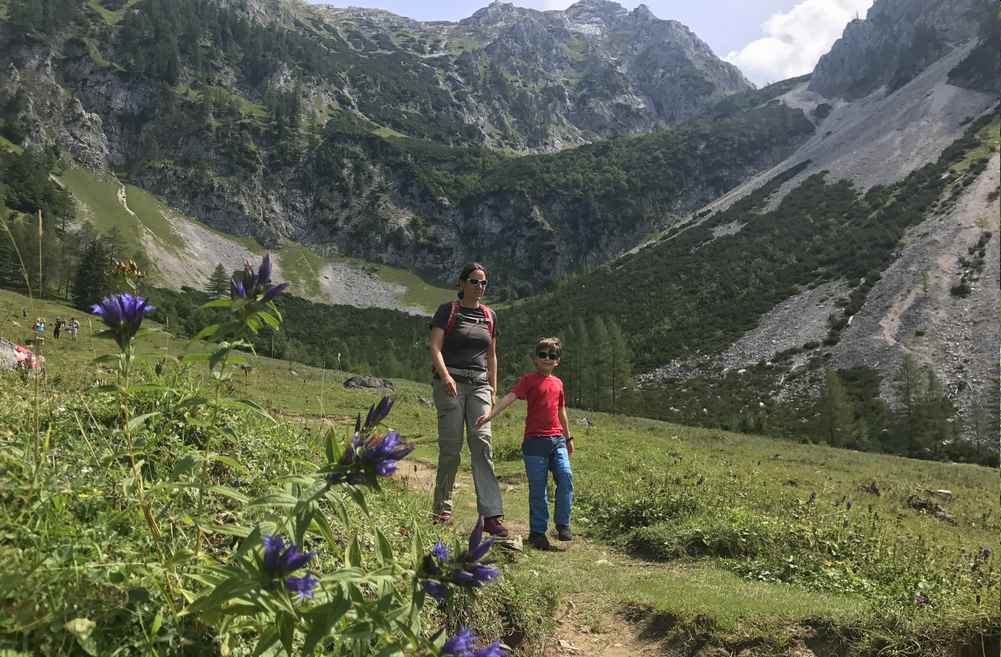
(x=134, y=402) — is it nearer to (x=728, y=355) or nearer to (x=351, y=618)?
(x=351, y=618)

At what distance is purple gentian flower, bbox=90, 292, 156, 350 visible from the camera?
203 cm

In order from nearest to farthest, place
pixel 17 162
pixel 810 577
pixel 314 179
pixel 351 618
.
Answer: pixel 351 618, pixel 810 577, pixel 17 162, pixel 314 179

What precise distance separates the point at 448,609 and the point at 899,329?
78.3m

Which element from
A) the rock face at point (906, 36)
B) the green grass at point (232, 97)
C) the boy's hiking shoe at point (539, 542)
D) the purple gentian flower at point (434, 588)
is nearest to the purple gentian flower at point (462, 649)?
the purple gentian flower at point (434, 588)

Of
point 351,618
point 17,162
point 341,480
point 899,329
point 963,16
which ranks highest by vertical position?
point 963,16

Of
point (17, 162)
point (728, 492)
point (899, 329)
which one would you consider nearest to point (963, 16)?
point (899, 329)

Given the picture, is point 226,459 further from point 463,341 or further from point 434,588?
point 463,341

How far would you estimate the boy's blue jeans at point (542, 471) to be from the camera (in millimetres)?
7332

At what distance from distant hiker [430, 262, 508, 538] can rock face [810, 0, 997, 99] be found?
652 ft

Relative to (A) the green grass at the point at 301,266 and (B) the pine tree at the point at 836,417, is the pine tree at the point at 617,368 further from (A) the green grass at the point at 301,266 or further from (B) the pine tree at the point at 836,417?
(A) the green grass at the point at 301,266

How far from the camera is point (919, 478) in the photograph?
24906 mm

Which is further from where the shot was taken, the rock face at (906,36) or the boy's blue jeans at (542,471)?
the rock face at (906,36)

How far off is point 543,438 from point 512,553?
1.74m

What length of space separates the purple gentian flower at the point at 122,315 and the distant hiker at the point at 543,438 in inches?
215
